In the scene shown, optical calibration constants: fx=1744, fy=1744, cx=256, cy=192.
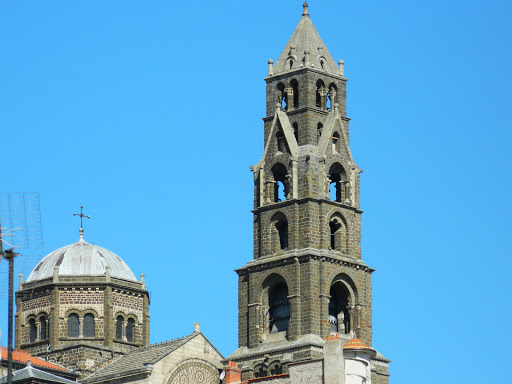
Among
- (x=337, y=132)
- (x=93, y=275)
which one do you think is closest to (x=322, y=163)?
(x=337, y=132)

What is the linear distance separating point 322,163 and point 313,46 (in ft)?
24.4

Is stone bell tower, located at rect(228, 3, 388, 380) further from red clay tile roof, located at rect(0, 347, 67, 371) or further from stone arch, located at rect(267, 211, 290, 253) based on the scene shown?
red clay tile roof, located at rect(0, 347, 67, 371)

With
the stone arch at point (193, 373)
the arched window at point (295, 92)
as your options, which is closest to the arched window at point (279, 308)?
the stone arch at point (193, 373)

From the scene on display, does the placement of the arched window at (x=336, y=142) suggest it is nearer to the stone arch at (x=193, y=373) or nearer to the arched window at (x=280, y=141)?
the arched window at (x=280, y=141)

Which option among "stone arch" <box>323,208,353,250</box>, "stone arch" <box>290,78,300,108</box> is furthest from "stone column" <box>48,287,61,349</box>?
"stone arch" <box>290,78,300,108</box>

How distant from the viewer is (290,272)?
304 ft

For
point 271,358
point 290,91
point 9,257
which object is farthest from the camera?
point 290,91

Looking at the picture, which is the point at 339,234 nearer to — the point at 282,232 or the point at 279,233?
the point at 282,232

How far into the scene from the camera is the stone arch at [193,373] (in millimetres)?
94562

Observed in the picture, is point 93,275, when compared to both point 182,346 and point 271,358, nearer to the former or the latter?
point 182,346

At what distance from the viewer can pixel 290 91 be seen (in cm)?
9725

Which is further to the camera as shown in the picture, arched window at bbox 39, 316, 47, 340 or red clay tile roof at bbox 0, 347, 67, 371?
arched window at bbox 39, 316, 47, 340

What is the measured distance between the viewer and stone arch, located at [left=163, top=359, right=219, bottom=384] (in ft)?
310

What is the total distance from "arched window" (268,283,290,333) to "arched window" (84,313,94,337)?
13.4 metres
